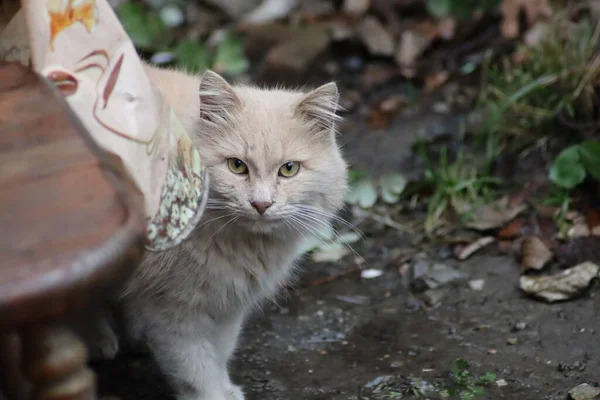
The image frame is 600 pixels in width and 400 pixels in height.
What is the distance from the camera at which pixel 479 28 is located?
207 inches

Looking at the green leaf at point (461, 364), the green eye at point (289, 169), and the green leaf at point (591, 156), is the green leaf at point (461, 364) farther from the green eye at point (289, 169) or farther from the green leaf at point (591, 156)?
the green leaf at point (591, 156)

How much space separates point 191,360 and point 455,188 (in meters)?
1.77

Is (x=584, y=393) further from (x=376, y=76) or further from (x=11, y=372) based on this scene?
(x=376, y=76)

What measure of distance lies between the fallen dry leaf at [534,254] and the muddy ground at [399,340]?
6 centimetres

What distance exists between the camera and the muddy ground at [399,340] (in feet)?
9.72

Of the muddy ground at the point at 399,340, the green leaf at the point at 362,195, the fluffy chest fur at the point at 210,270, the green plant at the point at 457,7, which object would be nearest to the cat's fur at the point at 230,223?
the fluffy chest fur at the point at 210,270

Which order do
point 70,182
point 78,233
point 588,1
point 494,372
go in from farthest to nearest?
point 588,1
point 494,372
point 70,182
point 78,233

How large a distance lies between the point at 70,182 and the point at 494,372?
6.15 feet

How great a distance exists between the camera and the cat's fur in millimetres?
2631

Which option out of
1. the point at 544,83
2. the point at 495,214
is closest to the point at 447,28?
the point at 544,83

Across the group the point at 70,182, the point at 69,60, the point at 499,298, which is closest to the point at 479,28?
the point at 499,298

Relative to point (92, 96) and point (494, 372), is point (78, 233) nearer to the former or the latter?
point (92, 96)

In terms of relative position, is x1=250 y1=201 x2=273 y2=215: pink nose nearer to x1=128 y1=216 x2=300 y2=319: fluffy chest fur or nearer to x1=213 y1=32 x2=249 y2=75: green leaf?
x1=128 y1=216 x2=300 y2=319: fluffy chest fur

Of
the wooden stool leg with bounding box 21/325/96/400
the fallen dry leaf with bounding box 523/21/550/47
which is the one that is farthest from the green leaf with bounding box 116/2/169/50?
the wooden stool leg with bounding box 21/325/96/400
